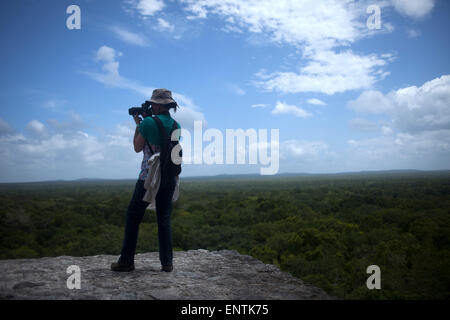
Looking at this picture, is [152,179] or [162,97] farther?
[162,97]

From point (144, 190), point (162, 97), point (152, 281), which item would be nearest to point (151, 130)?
point (162, 97)

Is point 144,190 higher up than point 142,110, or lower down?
lower down

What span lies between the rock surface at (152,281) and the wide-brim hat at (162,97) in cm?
202

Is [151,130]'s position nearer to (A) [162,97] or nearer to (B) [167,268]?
(A) [162,97]

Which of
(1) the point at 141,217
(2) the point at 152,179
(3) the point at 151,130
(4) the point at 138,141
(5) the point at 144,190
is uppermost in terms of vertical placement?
(3) the point at 151,130

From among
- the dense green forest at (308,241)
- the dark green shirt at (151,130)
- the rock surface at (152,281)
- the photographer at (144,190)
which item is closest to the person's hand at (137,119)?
the photographer at (144,190)

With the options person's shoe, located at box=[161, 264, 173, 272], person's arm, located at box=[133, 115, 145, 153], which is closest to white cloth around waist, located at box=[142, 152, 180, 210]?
person's arm, located at box=[133, 115, 145, 153]

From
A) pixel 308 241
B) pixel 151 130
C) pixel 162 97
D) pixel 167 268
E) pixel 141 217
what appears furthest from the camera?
pixel 308 241

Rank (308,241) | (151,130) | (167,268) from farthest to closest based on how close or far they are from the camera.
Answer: (308,241)
(167,268)
(151,130)

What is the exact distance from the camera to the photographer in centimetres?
355

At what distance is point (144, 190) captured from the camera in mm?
3553

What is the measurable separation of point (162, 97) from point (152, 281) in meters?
2.09
